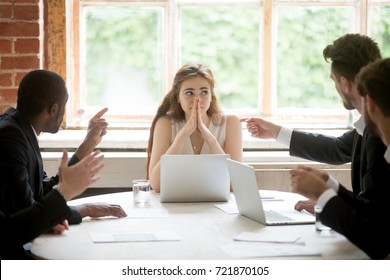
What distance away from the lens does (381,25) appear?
13.8ft

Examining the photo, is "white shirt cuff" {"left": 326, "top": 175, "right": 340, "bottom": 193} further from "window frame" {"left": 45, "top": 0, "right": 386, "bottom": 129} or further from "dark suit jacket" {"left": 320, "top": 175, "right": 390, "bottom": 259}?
"window frame" {"left": 45, "top": 0, "right": 386, "bottom": 129}

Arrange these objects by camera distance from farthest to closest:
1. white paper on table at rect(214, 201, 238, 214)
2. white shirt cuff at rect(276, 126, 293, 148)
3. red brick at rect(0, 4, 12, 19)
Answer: red brick at rect(0, 4, 12, 19) → white shirt cuff at rect(276, 126, 293, 148) → white paper on table at rect(214, 201, 238, 214)

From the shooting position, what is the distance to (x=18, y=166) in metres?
2.24

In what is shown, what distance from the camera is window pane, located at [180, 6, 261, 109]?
13.7 ft

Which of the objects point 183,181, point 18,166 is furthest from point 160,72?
point 18,166

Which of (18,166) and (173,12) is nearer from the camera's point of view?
(18,166)

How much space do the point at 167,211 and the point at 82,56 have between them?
187cm

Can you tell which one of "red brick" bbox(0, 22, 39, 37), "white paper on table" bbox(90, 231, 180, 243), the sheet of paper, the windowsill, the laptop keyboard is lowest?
"white paper on table" bbox(90, 231, 180, 243)

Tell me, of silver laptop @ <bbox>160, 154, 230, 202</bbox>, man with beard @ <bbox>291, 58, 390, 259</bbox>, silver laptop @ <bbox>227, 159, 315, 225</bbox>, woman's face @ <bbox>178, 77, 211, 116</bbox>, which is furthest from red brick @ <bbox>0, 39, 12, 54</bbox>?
man with beard @ <bbox>291, 58, 390, 259</bbox>

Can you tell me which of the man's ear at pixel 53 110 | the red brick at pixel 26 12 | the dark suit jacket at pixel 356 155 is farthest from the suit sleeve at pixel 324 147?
the red brick at pixel 26 12

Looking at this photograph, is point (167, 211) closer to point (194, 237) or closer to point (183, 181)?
point (183, 181)

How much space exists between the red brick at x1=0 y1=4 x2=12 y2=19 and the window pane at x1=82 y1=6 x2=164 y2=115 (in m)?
0.52

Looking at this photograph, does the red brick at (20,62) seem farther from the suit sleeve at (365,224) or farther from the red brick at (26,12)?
the suit sleeve at (365,224)

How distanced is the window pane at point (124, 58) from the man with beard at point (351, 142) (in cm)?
118
